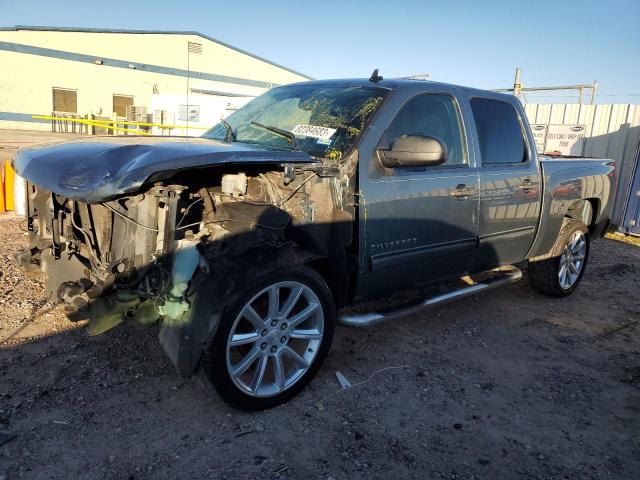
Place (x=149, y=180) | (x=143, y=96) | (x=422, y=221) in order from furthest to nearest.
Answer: (x=143, y=96), (x=422, y=221), (x=149, y=180)

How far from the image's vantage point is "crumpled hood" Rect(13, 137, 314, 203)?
2324 millimetres

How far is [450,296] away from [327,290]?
1.31m

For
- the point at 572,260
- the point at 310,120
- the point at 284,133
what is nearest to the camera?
the point at 284,133

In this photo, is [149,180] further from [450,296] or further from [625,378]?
[625,378]

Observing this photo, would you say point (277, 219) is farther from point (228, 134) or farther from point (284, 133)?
point (228, 134)

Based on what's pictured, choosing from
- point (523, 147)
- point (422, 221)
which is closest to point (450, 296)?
point (422, 221)

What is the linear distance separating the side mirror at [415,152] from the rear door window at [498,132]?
1.00m

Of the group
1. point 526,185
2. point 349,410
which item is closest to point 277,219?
point 349,410

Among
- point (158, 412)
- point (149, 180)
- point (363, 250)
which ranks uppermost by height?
point (149, 180)

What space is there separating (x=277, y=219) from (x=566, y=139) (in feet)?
33.1

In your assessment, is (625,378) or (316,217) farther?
(625,378)

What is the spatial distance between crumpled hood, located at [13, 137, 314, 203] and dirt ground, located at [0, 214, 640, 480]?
1.23 metres

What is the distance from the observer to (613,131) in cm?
1022

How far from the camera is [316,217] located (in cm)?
302
